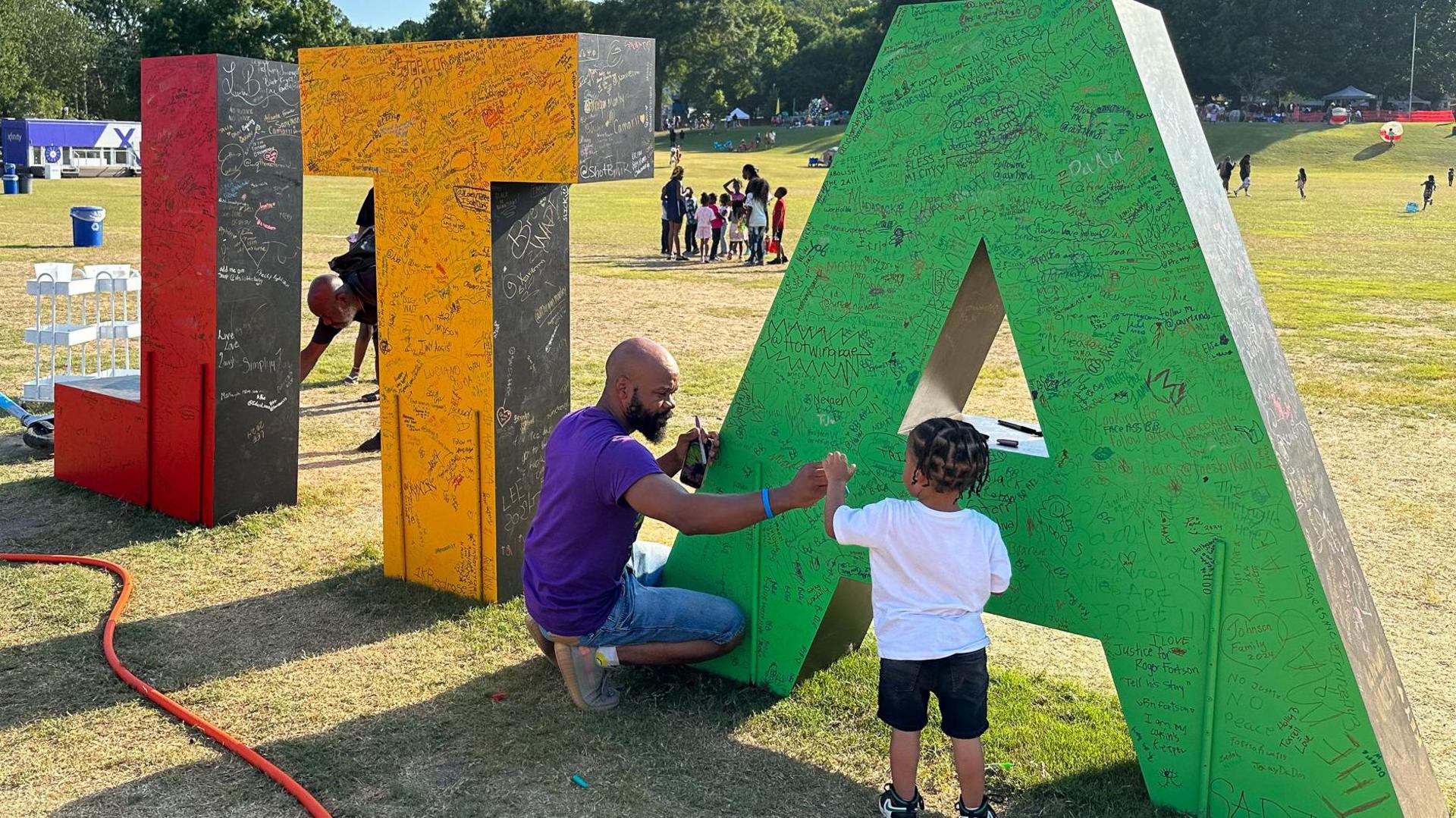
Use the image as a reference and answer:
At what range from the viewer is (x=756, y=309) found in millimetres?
16719

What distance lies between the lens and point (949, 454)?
3799mm

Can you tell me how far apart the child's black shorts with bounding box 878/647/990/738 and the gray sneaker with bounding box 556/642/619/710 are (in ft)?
4.52

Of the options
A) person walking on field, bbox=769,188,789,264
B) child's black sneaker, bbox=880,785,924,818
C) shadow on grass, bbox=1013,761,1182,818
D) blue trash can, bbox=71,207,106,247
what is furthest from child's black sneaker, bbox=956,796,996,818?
blue trash can, bbox=71,207,106,247

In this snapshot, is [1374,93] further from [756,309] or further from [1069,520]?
[1069,520]

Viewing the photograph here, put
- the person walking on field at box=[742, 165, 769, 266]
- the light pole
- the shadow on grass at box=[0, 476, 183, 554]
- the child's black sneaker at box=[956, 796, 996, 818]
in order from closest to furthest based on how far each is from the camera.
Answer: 1. the child's black sneaker at box=[956, 796, 996, 818]
2. the shadow on grass at box=[0, 476, 183, 554]
3. the person walking on field at box=[742, 165, 769, 266]
4. the light pole

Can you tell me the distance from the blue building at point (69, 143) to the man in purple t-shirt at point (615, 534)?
1637 inches

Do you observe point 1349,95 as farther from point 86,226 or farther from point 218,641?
point 218,641

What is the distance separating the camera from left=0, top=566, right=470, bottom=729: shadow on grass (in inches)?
202

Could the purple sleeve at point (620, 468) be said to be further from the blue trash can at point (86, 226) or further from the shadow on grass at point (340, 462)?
the blue trash can at point (86, 226)

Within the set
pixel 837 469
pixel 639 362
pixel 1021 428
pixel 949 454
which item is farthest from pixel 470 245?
pixel 949 454

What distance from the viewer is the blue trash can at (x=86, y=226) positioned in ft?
72.7

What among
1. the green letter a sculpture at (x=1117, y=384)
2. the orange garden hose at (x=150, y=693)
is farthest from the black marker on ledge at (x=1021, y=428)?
the orange garden hose at (x=150, y=693)

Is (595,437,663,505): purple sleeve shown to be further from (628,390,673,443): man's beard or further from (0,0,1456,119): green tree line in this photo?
(0,0,1456,119): green tree line

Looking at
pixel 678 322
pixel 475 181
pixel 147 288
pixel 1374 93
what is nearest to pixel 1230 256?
pixel 475 181
